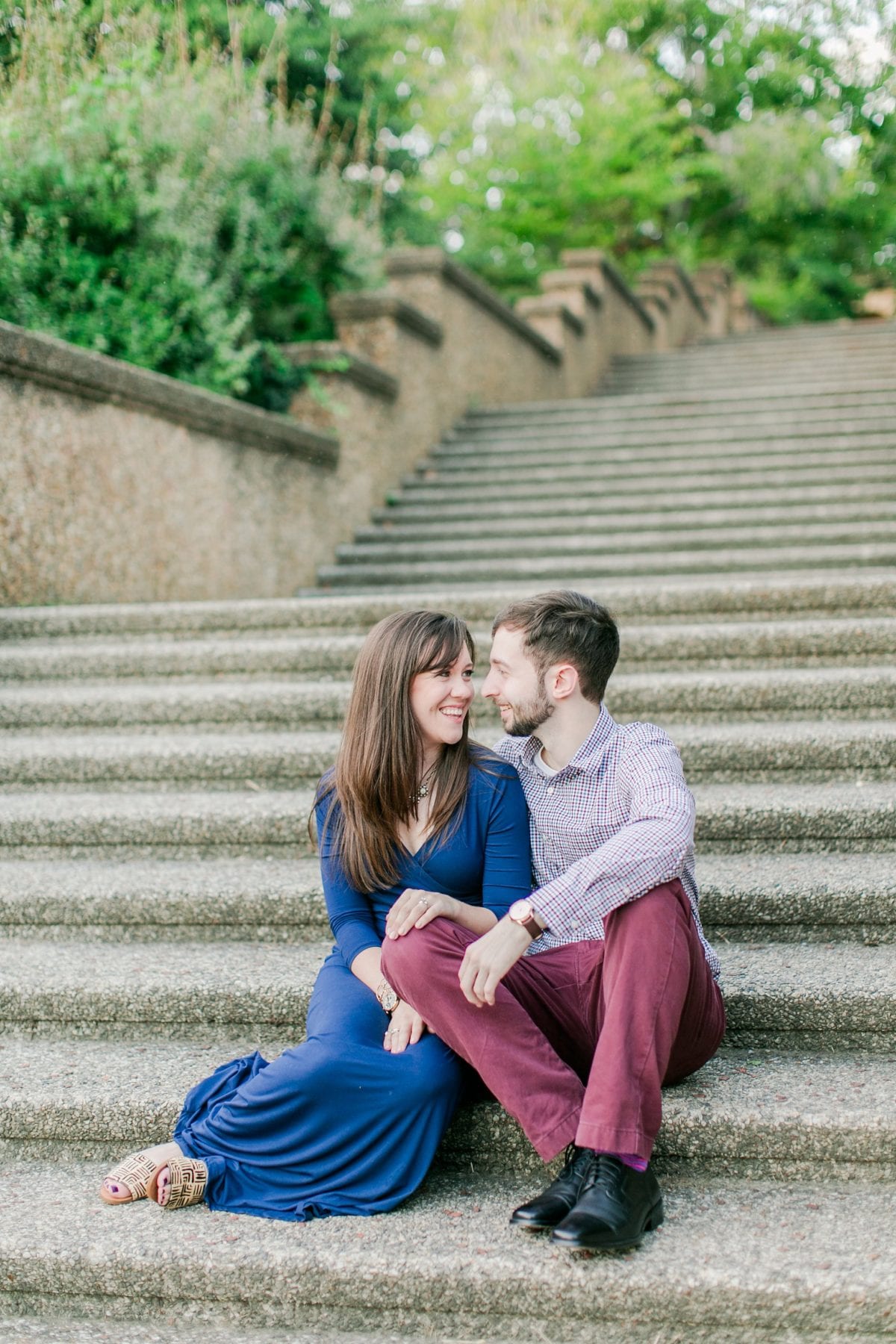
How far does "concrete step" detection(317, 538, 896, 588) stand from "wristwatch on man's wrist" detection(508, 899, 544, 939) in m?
3.14

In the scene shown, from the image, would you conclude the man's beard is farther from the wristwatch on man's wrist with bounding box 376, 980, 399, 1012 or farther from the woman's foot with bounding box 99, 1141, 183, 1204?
the woman's foot with bounding box 99, 1141, 183, 1204

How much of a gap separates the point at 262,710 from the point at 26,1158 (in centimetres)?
175

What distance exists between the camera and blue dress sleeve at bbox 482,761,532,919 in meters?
2.38

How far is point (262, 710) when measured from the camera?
392 centimetres

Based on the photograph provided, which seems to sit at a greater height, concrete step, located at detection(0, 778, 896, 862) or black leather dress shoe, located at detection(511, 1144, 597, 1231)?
concrete step, located at detection(0, 778, 896, 862)

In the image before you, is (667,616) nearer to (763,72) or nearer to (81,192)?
(81,192)

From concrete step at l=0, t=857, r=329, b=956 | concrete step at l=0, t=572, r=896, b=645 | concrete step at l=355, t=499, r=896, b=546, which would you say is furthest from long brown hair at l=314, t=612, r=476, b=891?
concrete step at l=355, t=499, r=896, b=546

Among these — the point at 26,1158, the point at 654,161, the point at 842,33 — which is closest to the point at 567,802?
the point at 26,1158

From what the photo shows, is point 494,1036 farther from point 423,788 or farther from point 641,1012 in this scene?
point 423,788

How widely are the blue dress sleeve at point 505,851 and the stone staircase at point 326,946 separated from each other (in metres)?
0.43

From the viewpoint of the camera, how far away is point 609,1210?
1.91m

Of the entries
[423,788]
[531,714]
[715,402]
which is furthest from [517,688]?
[715,402]

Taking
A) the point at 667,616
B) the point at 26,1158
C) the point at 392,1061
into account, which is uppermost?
the point at 667,616

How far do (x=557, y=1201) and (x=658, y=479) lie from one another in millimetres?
5406
